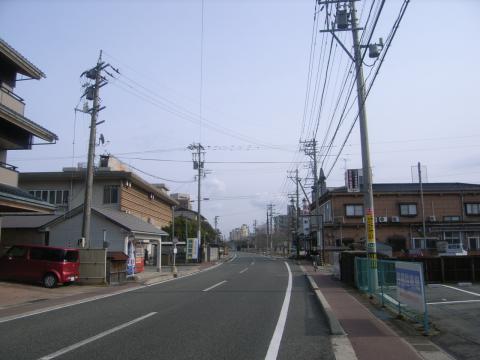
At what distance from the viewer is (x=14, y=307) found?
15023 millimetres

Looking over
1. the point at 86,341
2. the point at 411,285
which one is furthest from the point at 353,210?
the point at 86,341

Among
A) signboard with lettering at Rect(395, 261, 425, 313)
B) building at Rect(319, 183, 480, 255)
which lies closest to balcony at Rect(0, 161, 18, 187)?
signboard with lettering at Rect(395, 261, 425, 313)

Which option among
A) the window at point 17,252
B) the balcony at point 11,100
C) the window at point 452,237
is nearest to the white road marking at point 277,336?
the window at point 17,252

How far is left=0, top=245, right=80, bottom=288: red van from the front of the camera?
21688 millimetres

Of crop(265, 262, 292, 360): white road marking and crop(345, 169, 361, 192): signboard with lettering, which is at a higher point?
crop(345, 169, 361, 192): signboard with lettering

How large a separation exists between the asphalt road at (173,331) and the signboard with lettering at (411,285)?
200 centimetres

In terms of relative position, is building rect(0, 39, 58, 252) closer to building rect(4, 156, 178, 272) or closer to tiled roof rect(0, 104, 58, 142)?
tiled roof rect(0, 104, 58, 142)

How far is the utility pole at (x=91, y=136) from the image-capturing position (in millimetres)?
23578

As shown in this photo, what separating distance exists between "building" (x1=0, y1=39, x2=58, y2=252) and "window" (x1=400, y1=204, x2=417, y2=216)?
128 feet

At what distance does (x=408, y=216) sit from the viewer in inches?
2026

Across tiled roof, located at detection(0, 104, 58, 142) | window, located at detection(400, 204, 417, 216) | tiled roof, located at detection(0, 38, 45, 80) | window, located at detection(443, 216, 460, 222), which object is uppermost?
tiled roof, located at detection(0, 38, 45, 80)

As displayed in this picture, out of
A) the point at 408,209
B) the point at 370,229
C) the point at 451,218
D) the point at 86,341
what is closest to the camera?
the point at 86,341

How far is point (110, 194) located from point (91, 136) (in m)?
16.2

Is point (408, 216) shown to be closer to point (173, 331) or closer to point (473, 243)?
point (473, 243)
